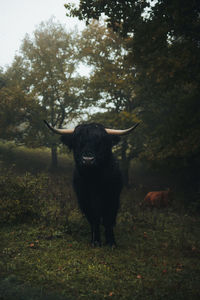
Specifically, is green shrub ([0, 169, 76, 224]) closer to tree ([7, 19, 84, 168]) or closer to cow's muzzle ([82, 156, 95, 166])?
cow's muzzle ([82, 156, 95, 166])

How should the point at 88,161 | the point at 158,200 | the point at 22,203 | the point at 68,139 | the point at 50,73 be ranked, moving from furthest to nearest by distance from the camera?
the point at 50,73 → the point at 158,200 → the point at 22,203 → the point at 68,139 → the point at 88,161

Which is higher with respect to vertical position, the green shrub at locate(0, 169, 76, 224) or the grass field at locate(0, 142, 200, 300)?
the green shrub at locate(0, 169, 76, 224)

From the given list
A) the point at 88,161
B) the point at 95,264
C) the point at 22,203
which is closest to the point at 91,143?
the point at 88,161

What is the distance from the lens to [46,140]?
1627 centimetres

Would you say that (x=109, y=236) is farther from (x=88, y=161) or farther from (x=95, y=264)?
(x=88, y=161)

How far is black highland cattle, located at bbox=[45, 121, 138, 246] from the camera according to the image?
455cm

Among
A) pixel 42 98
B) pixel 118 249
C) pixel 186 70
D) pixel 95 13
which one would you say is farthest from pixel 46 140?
pixel 118 249

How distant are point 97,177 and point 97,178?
0.03 meters

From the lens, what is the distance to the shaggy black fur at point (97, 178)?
4543 millimetres

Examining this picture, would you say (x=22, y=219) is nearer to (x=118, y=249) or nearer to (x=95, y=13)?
(x=118, y=249)

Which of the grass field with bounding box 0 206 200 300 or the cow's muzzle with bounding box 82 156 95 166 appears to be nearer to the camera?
the grass field with bounding box 0 206 200 300

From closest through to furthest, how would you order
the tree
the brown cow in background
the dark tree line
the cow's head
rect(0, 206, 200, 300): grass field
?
rect(0, 206, 200, 300): grass field < the cow's head < the dark tree line < the brown cow in background < the tree

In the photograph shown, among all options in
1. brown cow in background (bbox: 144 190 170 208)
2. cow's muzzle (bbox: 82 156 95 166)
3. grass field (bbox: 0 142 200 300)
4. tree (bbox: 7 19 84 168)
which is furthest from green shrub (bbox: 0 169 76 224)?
tree (bbox: 7 19 84 168)

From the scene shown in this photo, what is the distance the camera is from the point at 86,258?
14.1 ft
